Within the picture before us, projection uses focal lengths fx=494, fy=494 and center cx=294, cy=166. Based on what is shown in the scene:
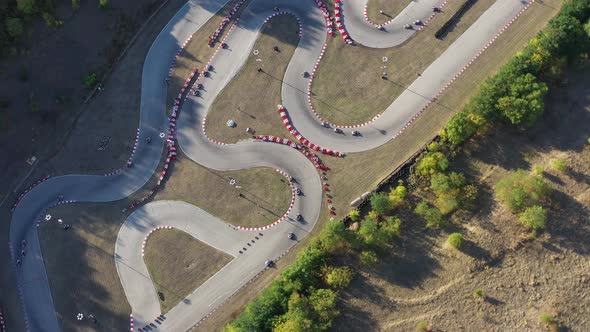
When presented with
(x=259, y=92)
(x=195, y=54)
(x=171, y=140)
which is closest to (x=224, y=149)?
(x=171, y=140)

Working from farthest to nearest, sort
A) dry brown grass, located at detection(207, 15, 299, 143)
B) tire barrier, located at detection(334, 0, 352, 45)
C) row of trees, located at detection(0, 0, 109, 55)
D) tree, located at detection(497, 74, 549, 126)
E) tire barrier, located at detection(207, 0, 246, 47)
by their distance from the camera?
tire barrier, located at detection(207, 0, 246, 47), tire barrier, located at detection(334, 0, 352, 45), dry brown grass, located at detection(207, 15, 299, 143), row of trees, located at detection(0, 0, 109, 55), tree, located at detection(497, 74, 549, 126)

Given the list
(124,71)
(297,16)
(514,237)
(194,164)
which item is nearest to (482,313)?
(514,237)

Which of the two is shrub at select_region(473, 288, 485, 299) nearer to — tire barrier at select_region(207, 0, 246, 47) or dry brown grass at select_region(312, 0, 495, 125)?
dry brown grass at select_region(312, 0, 495, 125)

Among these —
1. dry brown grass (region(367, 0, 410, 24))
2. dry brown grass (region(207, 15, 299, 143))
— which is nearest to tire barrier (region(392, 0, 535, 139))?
dry brown grass (region(367, 0, 410, 24))

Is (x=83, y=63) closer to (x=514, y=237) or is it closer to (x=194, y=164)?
(x=194, y=164)

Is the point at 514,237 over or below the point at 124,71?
below

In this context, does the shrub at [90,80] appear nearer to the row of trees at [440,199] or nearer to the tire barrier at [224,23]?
the tire barrier at [224,23]

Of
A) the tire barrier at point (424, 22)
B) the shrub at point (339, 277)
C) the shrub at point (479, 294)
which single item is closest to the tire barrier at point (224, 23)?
the tire barrier at point (424, 22)
